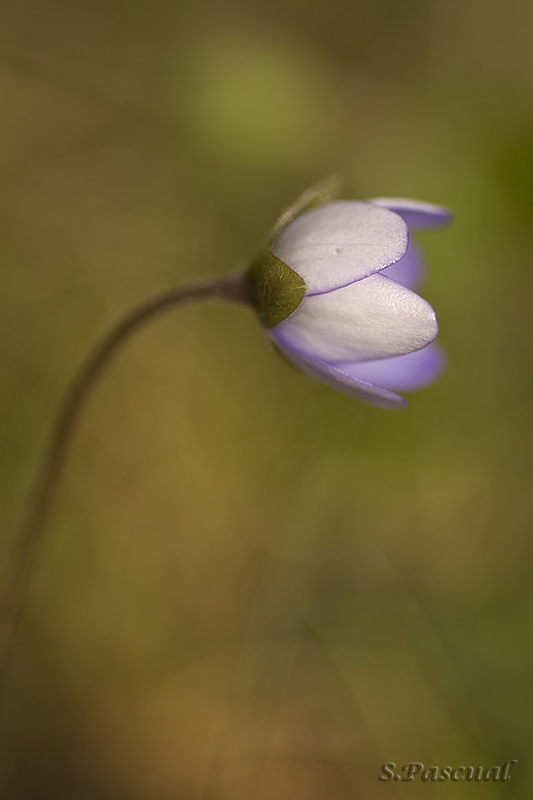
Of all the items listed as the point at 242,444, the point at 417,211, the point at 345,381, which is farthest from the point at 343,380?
the point at 242,444

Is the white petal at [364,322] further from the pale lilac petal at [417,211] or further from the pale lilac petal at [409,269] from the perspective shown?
the pale lilac petal at [409,269]

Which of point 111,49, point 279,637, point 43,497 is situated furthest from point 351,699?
point 111,49

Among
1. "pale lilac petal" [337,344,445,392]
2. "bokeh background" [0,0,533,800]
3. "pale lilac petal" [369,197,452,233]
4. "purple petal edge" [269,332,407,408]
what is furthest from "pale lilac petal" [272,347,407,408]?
"bokeh background" [0,0,533,800]

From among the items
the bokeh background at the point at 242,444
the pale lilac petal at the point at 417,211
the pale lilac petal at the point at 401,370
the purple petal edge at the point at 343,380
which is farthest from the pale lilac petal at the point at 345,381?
the bokeh background at the point at 242,444

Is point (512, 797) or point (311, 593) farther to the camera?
point (311, 593)

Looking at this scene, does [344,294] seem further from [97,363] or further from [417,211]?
[97,363]

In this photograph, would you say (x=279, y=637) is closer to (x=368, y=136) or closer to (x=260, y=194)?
(x=260, y=194)
